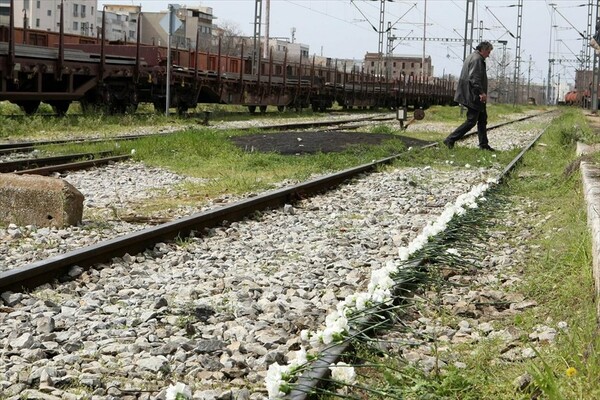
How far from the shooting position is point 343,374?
3.24m

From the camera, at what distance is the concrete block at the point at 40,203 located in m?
6.74

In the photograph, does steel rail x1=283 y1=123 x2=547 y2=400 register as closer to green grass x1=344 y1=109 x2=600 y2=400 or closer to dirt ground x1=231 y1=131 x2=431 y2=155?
green grass x1=344 y1=109 x2=600 y2=400

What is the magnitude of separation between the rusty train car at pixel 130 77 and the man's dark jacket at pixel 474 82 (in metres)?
9.44

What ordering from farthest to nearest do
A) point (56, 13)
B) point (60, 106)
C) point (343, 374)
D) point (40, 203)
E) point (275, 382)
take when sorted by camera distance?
1. point (56, 13)
2. point (60, 106)
3. point (40, 203)
4. point (343, 374)
5. point (275, 382)

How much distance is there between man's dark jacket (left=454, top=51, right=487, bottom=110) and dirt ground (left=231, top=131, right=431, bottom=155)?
1612mm

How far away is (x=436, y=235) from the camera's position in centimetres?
602

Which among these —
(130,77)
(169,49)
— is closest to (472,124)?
(169,49)

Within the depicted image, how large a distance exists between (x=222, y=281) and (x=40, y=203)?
235 cm

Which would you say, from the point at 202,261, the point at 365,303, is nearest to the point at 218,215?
the point at 202,261

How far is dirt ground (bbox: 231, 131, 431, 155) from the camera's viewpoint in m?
14.5

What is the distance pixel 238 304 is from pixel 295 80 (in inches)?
1293

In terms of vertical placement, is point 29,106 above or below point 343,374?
above

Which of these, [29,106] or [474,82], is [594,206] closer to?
[474,82]

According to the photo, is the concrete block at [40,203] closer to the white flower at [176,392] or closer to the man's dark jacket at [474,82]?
the white flower at [176,392]
